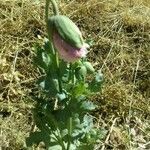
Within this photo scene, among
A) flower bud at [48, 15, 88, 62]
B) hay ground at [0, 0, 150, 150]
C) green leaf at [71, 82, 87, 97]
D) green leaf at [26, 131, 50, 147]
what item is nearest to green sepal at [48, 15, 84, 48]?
flower bud at [48, 15, 88, 62]

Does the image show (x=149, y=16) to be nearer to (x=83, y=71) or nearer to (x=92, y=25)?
(x=92, y=25)

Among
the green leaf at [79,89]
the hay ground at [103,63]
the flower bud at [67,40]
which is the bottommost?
the hay ground at [103,63]

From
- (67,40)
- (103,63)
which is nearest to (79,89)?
(67,40)

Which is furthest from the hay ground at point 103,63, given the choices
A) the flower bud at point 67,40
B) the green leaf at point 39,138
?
the flower bud at point 67,40

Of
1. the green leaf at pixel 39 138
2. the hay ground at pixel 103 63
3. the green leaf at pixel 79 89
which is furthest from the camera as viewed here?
the hay ground at pixel 103 63

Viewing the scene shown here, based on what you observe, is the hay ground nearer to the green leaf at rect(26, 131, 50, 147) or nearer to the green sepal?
the green leaf at rect(26, 131, 50, 147)

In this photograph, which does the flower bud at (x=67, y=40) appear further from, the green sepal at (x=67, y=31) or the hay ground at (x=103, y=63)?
the hay ground at (x=103, y=63)

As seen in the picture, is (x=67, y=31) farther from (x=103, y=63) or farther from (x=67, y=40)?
(x=103, y=63)
